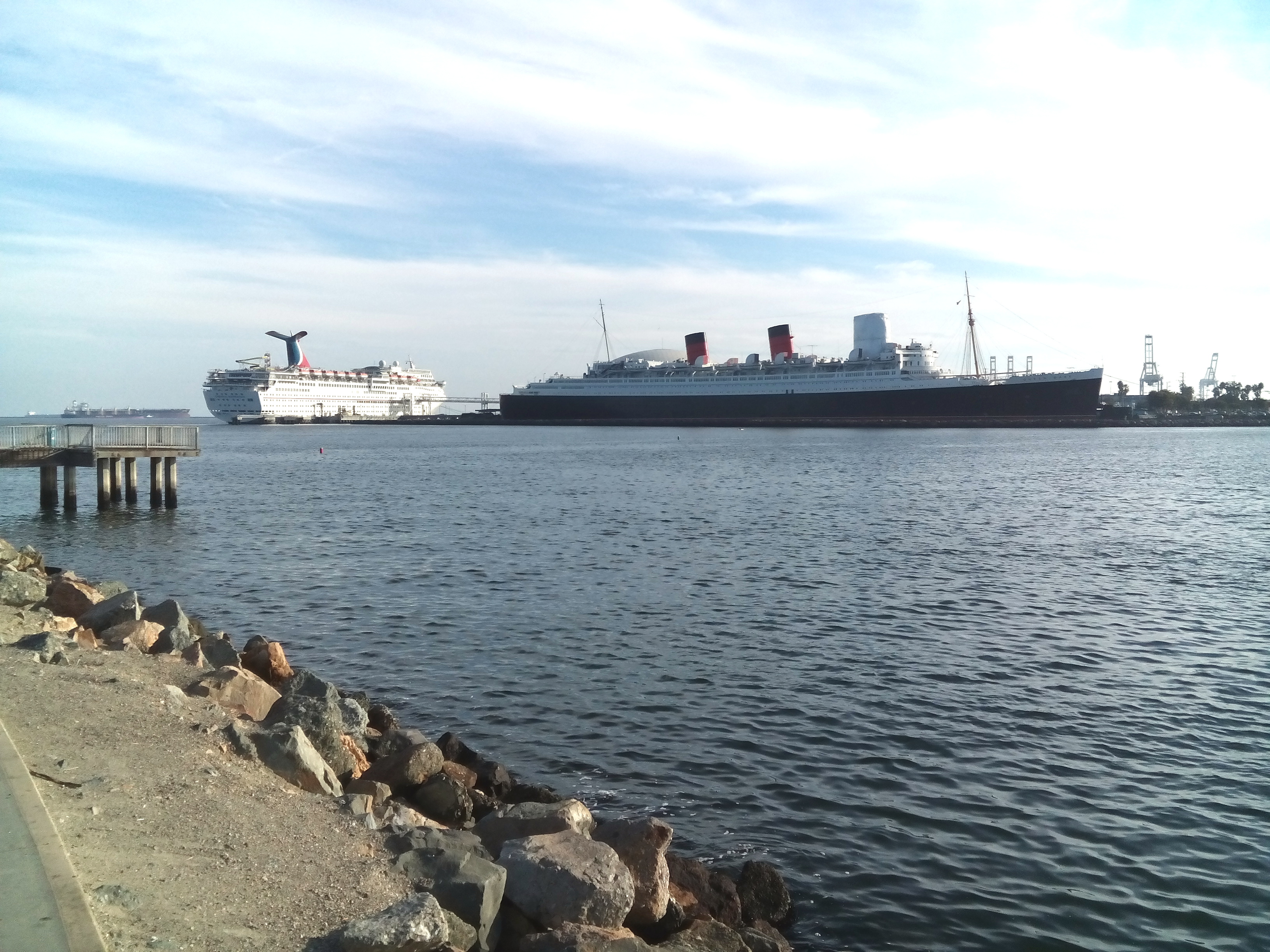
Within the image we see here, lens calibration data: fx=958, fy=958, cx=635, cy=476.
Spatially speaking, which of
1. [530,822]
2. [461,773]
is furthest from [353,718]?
[530,822]

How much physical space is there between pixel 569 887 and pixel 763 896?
62.2 inches

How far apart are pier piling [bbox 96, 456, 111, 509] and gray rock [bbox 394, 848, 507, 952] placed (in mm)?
23014

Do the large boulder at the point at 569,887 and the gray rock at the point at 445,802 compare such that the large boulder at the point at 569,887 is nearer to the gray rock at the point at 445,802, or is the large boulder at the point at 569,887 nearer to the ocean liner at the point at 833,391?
the gray rock at the point at 445,802

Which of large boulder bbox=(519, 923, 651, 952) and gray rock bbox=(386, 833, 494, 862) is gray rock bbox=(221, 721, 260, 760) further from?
large boulder bbox=(519, 923, 651, 952)

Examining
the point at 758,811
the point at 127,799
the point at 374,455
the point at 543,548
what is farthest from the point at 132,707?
the point at 374,455

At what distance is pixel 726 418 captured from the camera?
280ft

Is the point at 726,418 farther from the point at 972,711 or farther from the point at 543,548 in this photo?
the point at 972,711

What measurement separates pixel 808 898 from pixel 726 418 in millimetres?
80251

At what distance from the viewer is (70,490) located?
2398 cm

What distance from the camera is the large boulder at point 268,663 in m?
9.11

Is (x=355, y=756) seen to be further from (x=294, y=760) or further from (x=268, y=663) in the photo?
(x=268, y=663)

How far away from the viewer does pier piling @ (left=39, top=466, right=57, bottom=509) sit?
79.6ft

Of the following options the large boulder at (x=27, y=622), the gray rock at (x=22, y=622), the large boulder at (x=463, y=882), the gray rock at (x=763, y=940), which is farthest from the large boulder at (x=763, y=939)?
the large boulder at (x=27, y=622)

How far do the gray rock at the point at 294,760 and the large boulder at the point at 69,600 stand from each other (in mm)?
5438
